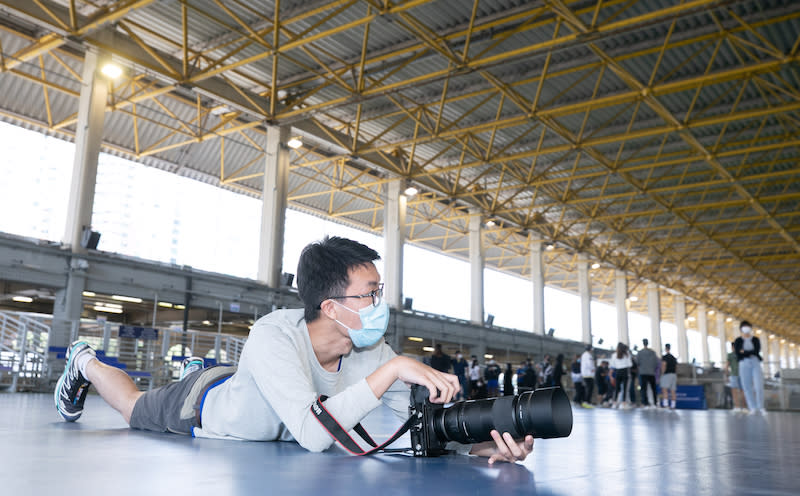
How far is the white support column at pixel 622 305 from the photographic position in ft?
129

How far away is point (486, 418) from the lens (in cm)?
289

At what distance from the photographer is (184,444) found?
3.40 metres

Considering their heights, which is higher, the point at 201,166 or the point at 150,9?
the point at 150,9

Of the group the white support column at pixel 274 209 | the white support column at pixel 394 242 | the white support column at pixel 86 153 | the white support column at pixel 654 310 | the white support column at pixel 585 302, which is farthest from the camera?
Result: the white support column at pixel 654 310

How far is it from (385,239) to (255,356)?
23959 millimetres

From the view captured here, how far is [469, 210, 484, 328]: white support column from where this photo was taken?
3088cm

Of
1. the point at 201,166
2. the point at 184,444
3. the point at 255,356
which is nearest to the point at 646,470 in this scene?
the point at 255,356

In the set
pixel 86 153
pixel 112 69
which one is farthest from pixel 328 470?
pixel 112 69

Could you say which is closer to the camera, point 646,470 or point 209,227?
point 646,470

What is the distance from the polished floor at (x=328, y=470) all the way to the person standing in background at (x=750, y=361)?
11.1 meters

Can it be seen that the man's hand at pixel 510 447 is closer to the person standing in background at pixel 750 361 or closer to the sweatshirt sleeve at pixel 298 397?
the sweatshirt sleeve at pixel 298 397

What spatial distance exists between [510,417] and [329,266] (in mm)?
1150

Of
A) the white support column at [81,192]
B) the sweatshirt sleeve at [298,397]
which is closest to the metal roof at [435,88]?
the white support column at [81,192]

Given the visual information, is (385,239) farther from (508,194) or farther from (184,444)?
(184,444)
